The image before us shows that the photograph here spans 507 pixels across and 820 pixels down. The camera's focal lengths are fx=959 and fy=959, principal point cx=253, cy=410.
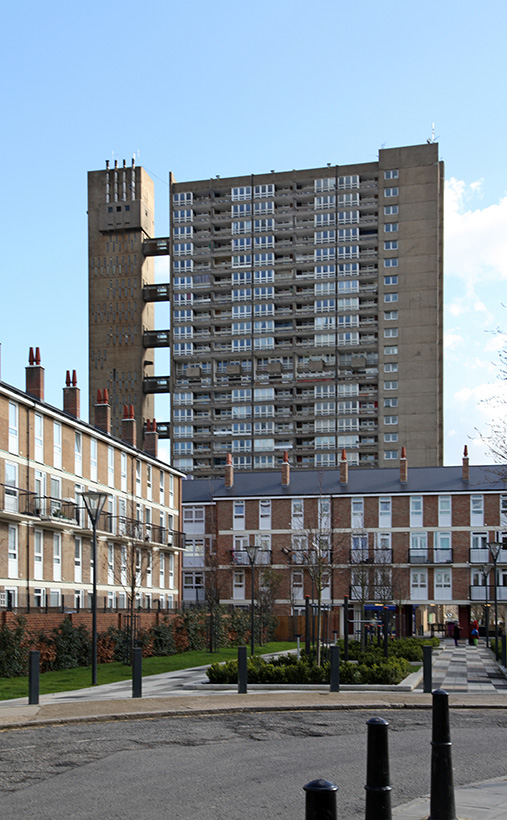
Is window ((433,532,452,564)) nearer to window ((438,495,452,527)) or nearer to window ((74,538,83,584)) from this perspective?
window ((438,495,452,527))

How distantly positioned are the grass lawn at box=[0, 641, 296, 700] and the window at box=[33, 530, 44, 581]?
281 inches

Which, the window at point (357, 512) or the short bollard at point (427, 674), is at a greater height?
the window at point (357, 512)

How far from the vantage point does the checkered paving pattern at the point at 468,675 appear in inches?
933

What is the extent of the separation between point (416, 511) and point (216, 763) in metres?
61.4

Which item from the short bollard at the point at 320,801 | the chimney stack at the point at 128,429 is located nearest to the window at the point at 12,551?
the chimney stack at the point at 128,429

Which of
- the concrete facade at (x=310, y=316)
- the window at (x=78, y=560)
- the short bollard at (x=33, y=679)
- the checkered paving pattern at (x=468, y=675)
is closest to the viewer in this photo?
the short bollard at (x=33, y=679)

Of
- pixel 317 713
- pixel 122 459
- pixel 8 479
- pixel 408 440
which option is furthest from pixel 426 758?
pixel 408 440

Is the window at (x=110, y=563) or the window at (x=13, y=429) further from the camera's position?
the window at (x=110, y=563)

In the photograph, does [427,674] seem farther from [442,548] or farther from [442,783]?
[442,548]

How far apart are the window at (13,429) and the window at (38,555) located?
447 centimetres

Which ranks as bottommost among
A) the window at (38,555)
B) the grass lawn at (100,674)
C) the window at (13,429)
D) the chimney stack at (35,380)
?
the grass lawn at (100,674)

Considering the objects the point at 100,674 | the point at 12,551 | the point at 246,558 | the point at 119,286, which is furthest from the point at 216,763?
the point at 119,286

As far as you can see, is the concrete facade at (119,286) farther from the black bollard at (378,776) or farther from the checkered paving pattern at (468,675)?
the black bollard at (378,776)

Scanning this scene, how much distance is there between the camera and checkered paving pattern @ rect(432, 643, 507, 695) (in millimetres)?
23688
